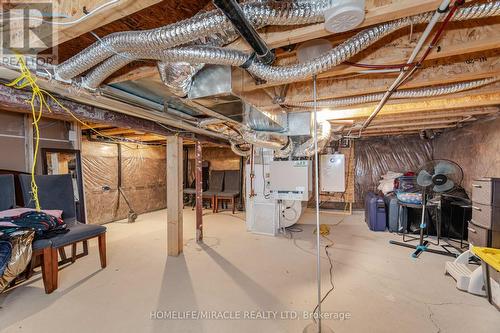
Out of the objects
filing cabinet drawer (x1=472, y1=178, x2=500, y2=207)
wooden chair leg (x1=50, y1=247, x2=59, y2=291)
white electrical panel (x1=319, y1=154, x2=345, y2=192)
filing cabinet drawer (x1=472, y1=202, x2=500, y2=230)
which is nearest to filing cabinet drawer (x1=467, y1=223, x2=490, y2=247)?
filing cabinet drawer (x1=472, y1=202, x2=500, y2=230)

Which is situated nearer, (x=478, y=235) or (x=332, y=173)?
(x=478, y=235)

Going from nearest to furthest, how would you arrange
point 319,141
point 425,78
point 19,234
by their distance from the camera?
point 425,78 < point 19,234 < point 319,141

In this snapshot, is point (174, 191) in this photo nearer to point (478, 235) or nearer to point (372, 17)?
point (372, 17)

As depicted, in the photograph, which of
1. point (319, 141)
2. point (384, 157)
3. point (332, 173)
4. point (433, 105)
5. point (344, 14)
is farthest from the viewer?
point (384, 157)

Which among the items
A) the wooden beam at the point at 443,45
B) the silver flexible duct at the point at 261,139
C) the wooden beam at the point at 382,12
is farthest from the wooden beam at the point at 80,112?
the wooden beam at the point at 382,12

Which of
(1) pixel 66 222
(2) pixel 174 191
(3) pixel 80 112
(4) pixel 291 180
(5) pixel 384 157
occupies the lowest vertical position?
(1) pixel 66 222

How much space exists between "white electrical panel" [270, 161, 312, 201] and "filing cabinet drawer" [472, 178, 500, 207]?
75.5 inches

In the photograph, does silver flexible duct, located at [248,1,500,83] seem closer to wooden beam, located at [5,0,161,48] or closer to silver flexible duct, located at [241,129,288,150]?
wooden beam, located at [5,0,161,48]

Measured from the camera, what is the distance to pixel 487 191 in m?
2.50

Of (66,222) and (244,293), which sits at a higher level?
(66,222)

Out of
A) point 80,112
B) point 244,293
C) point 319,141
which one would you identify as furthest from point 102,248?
point 319,141

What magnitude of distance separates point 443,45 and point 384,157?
4618 millimetres

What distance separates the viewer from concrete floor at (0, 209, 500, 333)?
1.71 meters

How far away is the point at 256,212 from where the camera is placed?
399cm
